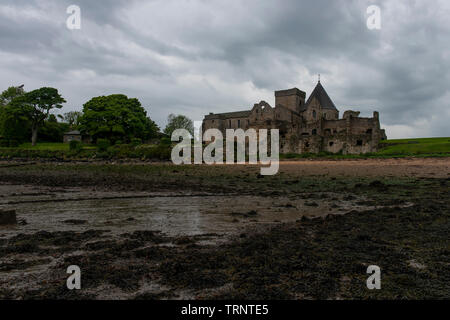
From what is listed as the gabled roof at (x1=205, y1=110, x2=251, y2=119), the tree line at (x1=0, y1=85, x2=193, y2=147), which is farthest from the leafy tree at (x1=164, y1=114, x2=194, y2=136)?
the tree line at (x1=0, y1=85, x2=193, y2=147)

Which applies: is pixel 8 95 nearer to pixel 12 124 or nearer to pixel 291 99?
pixel 12 124

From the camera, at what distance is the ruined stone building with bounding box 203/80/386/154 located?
48.0 meters

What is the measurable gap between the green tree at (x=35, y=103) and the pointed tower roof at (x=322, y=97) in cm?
5174

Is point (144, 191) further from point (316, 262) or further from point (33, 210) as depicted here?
point (316, 262)

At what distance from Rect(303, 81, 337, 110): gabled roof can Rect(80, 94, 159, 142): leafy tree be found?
37.3 m

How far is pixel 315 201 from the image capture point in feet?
34.1

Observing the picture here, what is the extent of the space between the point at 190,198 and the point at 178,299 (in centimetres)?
814

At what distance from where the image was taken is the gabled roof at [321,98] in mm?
64875

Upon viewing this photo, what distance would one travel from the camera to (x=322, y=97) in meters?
65.9

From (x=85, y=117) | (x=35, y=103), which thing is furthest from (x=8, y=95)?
(x=85, y=117)

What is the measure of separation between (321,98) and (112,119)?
44696 millimetres

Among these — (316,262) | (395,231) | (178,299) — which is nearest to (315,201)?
(395,231)

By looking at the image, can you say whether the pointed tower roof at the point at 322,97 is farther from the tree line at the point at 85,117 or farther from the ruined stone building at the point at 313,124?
the tree line at the point at 85,117
